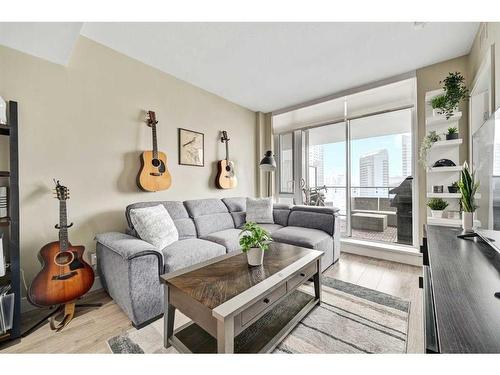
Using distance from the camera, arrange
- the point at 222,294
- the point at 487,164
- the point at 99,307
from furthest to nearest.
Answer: the point at 99,307, the point at 487,164, the point at 222,294

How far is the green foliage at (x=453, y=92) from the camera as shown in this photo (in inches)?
90.0

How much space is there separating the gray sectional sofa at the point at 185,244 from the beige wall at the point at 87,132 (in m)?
0.36

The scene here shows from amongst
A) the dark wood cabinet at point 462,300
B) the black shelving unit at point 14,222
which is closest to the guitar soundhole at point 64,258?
the black shelving unit at point 14,222

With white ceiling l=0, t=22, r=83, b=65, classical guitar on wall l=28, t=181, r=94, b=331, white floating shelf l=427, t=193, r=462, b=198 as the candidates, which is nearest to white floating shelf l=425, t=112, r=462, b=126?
white floating shelf l=427, t=193, r=462, b=198

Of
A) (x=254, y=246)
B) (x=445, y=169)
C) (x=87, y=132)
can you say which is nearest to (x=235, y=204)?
(x=254, y=246)

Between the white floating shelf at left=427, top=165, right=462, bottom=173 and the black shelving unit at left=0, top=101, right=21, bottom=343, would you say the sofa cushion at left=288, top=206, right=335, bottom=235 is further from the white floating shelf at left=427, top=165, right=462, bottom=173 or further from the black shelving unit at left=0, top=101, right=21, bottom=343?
the black shelving unit at left=0, top=101, right=21, bottom=343

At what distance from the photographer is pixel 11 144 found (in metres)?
1.45

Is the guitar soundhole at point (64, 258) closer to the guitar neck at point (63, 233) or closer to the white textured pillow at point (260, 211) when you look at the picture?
the guitar neck at point (63, 233)

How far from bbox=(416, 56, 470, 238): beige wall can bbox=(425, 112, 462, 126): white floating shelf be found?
0.09 meters

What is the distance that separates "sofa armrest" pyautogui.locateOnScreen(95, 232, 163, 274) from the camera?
153cm
